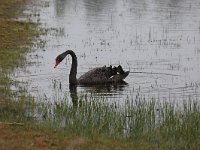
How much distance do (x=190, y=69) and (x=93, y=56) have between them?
5011mm

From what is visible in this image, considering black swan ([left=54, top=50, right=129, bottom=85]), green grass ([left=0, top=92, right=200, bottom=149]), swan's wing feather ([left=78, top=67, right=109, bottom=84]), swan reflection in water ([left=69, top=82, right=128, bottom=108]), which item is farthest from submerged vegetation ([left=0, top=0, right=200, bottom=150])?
swan's wing feather ([left=78, top=67, right=109, bottom=84])

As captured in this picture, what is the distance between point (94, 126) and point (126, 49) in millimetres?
13636

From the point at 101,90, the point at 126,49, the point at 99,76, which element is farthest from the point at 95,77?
the point at 126,49

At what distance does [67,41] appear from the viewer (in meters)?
28.4

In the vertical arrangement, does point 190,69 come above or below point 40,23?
below

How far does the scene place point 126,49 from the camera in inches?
1000

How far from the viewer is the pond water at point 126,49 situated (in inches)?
696

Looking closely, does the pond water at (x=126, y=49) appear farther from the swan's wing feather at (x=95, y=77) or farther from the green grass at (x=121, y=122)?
the green grass at (x=121, y=122)

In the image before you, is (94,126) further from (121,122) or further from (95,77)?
(95,77)

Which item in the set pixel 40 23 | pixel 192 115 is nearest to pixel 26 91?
pixel 192 115

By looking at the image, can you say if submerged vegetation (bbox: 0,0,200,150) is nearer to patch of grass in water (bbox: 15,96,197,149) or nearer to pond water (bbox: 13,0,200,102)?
patch of grass in water (bbox: 15,96,197,149)

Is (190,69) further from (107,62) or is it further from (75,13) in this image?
(75,13)

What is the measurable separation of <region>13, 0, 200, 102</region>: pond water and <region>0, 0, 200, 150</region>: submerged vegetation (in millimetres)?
2370

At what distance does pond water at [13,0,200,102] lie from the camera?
17.7 metres
